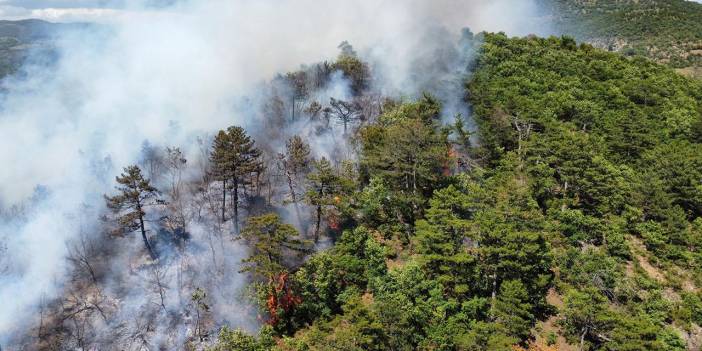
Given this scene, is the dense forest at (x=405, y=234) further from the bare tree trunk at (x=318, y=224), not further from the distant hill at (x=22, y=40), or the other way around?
the distant hill at (x=22, y=40)

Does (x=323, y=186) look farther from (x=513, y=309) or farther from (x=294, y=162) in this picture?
(x=513, y=309)

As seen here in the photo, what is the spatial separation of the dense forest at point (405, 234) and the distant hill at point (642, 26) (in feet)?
225

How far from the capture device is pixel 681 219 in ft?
131

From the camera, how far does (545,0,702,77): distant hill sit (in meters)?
113

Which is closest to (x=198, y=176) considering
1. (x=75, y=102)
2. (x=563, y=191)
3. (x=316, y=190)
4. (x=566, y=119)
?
(x=316, y=190)

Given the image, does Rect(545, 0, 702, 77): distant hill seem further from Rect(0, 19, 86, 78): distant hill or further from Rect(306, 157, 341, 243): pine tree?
Rect(0, 19, 86, 78): distant hill

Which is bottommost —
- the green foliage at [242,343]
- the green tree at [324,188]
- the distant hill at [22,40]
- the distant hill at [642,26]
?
the green foliage at [242,343]

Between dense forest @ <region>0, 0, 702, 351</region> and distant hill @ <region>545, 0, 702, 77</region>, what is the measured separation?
68673 millimetres

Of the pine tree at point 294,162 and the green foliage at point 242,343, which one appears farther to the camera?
the pine tree at point 294,162

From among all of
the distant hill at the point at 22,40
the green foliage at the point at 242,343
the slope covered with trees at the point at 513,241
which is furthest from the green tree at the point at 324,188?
the distant hill at the point at 22,40

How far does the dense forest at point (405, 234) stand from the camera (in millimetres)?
31188

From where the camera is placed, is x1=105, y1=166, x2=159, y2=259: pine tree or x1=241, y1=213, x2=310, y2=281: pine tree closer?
x1=241, y1=213, x2=310, y2=281: pine tree

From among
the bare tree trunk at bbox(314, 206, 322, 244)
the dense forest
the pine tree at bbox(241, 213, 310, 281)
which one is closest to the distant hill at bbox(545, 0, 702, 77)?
the dense forest

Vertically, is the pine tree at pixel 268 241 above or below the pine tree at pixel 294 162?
below
